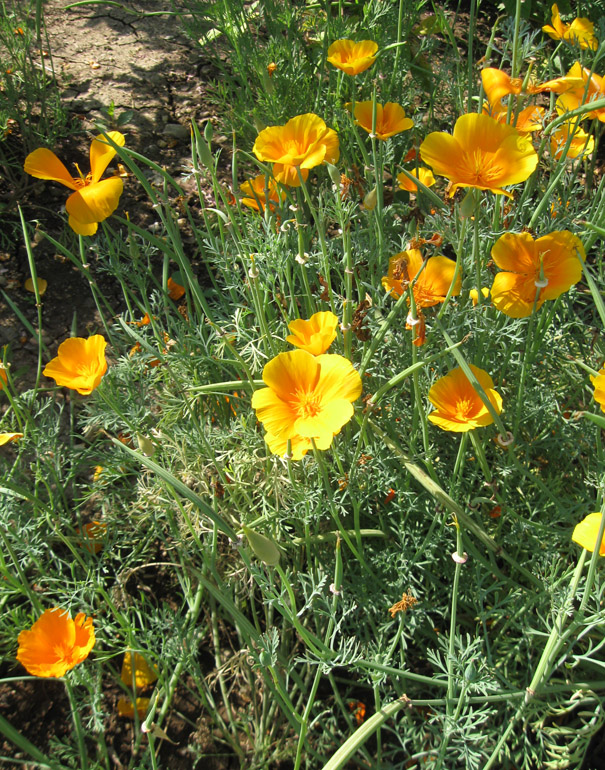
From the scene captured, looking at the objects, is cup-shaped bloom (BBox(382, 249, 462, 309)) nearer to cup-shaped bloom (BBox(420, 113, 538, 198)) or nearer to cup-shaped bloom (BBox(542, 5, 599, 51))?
cup-shaped bloom (BBox(420, 113, 538, 198))

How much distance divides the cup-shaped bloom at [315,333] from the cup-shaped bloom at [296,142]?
0.35 m

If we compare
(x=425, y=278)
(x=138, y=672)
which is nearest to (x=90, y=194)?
(x=425, y=278)

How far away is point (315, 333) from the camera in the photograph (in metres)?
1.16

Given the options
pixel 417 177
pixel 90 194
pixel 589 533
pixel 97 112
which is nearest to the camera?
pixel 589 533

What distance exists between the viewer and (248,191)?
5.68ft

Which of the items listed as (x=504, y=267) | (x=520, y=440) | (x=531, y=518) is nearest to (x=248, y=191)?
(x=504, y=267)

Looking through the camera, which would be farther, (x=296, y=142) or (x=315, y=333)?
(x=296, y=142)

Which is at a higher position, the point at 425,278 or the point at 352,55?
the point at 352,55

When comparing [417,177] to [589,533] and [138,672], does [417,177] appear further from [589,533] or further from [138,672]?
[138,672]

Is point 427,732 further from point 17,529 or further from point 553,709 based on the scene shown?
point 17,529

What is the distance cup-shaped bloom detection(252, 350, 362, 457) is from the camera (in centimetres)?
99

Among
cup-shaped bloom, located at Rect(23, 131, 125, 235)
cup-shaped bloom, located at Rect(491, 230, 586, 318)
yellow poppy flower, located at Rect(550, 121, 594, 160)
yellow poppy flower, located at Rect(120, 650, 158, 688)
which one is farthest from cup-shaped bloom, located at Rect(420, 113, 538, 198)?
yellow poppy flower, located at Rect(120, 650, 158, 688)

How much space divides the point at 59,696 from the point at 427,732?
0.84 meters

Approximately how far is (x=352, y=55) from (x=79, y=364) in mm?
1062
